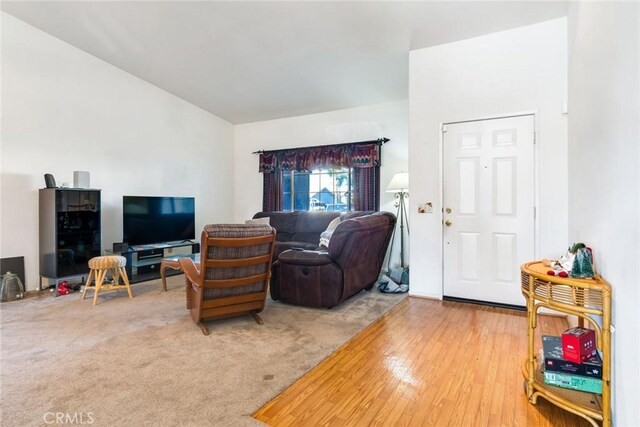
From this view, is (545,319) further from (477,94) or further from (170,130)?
(170,130)

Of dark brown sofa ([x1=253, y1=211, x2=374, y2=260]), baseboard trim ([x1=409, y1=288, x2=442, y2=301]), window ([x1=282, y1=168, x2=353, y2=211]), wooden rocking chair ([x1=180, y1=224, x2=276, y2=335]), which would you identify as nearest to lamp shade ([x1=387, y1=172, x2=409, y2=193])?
dark brown sofa ([x1=253, y1=211, x2=374, y2=260])

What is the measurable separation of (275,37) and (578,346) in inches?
158

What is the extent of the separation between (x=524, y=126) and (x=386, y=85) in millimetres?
2142

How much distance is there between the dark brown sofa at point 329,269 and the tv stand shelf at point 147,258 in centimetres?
231

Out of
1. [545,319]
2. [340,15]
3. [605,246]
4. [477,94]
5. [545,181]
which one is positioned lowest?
[545,319]

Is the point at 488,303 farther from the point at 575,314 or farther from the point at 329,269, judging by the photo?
the point at 575,314

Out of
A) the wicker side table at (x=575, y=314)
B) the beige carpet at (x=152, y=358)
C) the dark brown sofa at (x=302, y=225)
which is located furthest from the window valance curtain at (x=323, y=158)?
the wicker side table at (x=575, y=314)

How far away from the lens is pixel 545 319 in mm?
3064

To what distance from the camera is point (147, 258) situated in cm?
484

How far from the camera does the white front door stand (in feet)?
10.9

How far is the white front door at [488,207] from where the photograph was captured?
3.32 meters

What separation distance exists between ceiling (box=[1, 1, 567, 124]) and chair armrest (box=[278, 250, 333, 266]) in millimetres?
2502

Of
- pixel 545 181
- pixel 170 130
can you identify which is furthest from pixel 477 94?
pixel 170 130

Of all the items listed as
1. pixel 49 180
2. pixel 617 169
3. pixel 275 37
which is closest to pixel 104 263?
pixel 49 180
